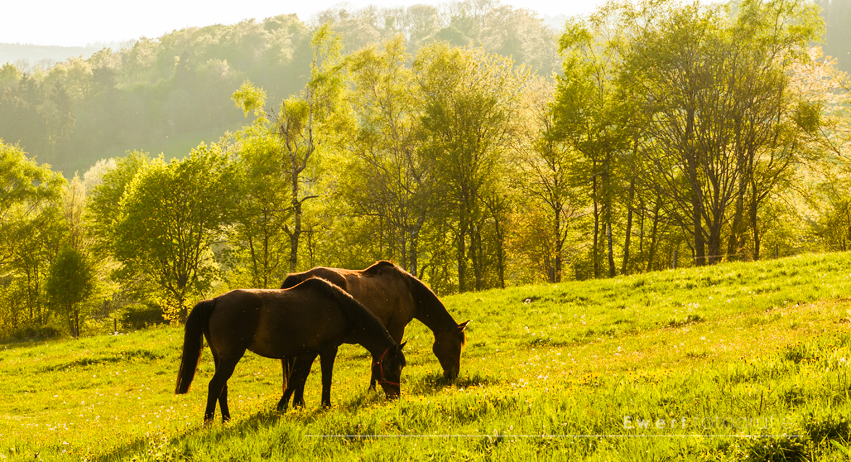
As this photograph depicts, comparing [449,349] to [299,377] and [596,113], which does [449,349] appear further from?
[596,113]

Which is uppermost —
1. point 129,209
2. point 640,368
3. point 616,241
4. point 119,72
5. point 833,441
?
point 119,72

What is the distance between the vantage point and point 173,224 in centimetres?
3581

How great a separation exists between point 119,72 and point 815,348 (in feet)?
771

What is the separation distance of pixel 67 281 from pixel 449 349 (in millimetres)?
40734

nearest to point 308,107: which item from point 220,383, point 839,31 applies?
point 220,383

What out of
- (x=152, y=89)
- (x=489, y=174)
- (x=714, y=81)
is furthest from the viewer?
(x=152, y=89)

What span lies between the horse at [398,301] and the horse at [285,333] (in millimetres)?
1520

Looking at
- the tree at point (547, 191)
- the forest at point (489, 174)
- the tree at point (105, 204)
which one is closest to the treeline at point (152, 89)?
the tree at point (547, 191)

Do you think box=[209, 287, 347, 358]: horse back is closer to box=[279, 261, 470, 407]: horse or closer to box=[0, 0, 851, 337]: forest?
box=[279, 261, 470, 407]: horse

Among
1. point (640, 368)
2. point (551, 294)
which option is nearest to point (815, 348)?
point (640, 368)

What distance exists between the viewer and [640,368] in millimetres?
9523

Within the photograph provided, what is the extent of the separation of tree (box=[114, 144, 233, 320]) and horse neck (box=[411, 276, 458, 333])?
2662 centimetres

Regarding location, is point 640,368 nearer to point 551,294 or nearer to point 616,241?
point 551,294

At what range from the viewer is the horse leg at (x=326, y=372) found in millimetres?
8719
